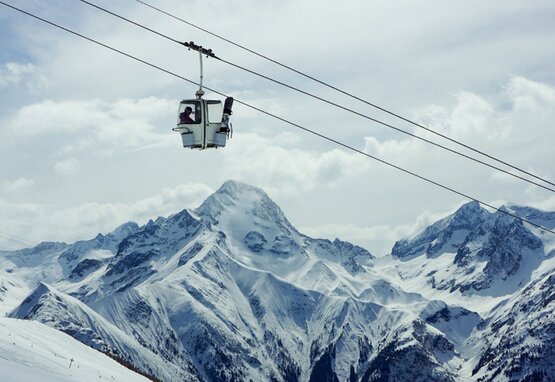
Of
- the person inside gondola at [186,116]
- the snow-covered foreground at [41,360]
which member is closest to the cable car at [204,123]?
the person inside gondola at [186,116]

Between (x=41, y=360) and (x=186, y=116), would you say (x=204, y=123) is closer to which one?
(x=186, y=116)

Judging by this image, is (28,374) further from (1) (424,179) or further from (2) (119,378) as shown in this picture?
(1) (424,179)

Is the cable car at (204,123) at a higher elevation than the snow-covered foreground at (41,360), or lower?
higher

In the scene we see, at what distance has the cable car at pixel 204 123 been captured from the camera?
3600 centimetres

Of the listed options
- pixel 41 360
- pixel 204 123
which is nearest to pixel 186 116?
pixel 204 123

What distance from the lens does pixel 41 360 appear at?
31453 millimetres

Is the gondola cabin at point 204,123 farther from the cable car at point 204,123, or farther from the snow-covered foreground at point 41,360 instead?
the snow-covered foreground at point 41,360

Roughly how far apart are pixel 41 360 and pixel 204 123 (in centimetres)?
1271

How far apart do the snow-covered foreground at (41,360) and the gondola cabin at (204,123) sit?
1137cm

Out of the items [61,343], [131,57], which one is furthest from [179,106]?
[61,343]

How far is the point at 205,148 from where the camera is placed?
36719 millimetres

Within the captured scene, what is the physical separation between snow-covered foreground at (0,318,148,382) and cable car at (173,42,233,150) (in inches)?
448

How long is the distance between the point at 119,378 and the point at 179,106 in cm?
1350

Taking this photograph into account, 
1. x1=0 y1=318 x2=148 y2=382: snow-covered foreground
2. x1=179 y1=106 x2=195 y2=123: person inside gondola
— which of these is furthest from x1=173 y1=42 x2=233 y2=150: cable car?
x1=0 y1=318 x2=148 y2=382: snow-covered foreground
